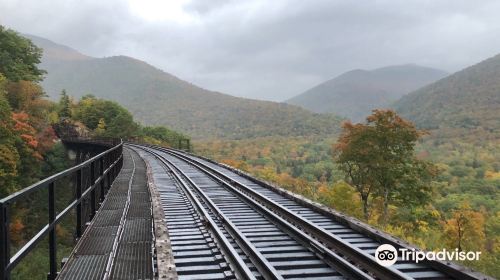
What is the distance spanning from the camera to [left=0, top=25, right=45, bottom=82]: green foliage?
50.1 metres

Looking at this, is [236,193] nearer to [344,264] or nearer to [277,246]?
[277,246]

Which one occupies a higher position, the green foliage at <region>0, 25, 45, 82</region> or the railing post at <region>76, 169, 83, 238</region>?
the green foliage at <region>0, 25, 45, 82</region>

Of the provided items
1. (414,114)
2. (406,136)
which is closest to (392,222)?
(406,136)

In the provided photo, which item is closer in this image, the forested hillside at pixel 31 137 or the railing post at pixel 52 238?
the railing post at pixel 52 238

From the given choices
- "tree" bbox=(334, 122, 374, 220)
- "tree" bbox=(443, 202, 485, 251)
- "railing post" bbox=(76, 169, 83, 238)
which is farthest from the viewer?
"tree" bbox=(443, 202, 485, 251)

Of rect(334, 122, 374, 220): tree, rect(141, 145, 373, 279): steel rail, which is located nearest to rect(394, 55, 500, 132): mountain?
rect(334, 122, 374, 220): tree

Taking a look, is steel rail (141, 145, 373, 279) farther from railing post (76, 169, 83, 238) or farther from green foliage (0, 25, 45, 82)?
green foliage (0, 25, 45, 82)

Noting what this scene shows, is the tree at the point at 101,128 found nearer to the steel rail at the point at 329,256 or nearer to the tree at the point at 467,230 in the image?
the tree at the point at 467,230

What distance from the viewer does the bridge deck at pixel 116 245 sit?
6047 mm

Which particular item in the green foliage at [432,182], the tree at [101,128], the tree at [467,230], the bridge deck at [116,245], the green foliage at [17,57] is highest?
the green foliage at [17,57]

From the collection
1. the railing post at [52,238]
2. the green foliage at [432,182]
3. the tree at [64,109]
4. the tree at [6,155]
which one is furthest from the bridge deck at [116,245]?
the tree at [64,109]

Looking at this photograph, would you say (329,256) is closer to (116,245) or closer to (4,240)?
(116,245)

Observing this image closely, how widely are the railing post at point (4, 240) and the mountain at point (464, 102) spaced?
149 m

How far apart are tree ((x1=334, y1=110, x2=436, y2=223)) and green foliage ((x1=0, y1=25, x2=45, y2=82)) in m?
38.3
